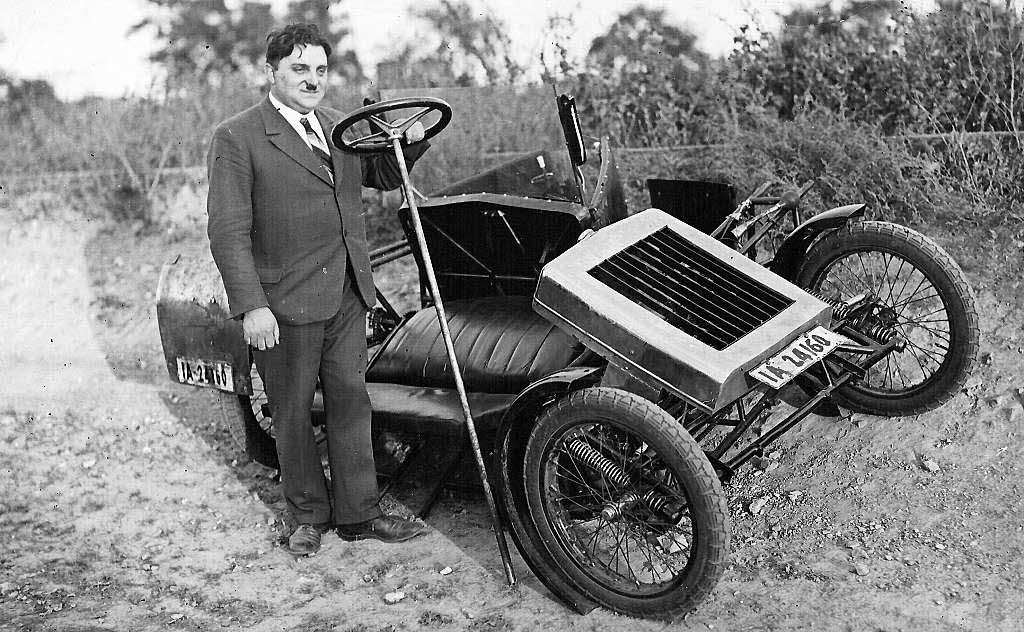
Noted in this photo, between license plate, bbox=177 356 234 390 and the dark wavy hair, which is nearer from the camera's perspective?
the dark wavy hair

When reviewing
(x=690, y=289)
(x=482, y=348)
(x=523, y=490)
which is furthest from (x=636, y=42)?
(x=523, y=490)

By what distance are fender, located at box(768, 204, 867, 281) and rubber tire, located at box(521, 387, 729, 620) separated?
1397 mm

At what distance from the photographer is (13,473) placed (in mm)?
5402

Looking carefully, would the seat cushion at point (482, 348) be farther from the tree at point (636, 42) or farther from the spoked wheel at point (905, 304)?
the tree at point (636, 42)

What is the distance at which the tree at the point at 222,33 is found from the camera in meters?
10.5

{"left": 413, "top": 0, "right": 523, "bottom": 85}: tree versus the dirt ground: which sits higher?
{"left": 413, "top": 0, "right": 523, "bottom": 85}: tree

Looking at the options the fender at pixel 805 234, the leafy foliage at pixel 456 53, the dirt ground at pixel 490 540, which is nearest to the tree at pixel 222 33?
the leafy foliage at pixel 456 53

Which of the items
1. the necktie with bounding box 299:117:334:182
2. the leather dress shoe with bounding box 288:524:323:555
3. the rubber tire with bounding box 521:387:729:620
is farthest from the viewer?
the leather dress shoe with bounding box 288:524:323:555

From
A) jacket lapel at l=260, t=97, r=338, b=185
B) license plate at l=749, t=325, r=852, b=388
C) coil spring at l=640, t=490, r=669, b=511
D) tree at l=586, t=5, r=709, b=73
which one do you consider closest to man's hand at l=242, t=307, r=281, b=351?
jacket lapel at l=260, t=97, r=338, b=185

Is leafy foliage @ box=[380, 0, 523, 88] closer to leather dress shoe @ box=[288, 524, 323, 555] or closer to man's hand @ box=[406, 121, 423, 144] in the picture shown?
man's hand @ box=[406, 121, 423, 144]

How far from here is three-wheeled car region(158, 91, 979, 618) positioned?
3.40m

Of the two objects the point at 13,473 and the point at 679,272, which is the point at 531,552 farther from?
the point at 13,473

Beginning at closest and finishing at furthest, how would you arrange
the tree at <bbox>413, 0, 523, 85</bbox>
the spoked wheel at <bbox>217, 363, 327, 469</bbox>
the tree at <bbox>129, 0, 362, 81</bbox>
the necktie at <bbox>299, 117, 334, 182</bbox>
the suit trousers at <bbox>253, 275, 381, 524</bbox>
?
the necktie at <bbox>299, 117, 334, 182</bbox> → the suit trousers at <bbox>253, 275, 381, 524</bbox> → the spoked wheel at <bbox>217, 363, 327, 469</bbox> → the tree at <bbox>413, 0, 523, 85</bbox> → the tree at <bbox>129, 0, 362, 81</bbox>

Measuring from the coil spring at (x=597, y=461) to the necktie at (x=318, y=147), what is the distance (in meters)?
1.47
